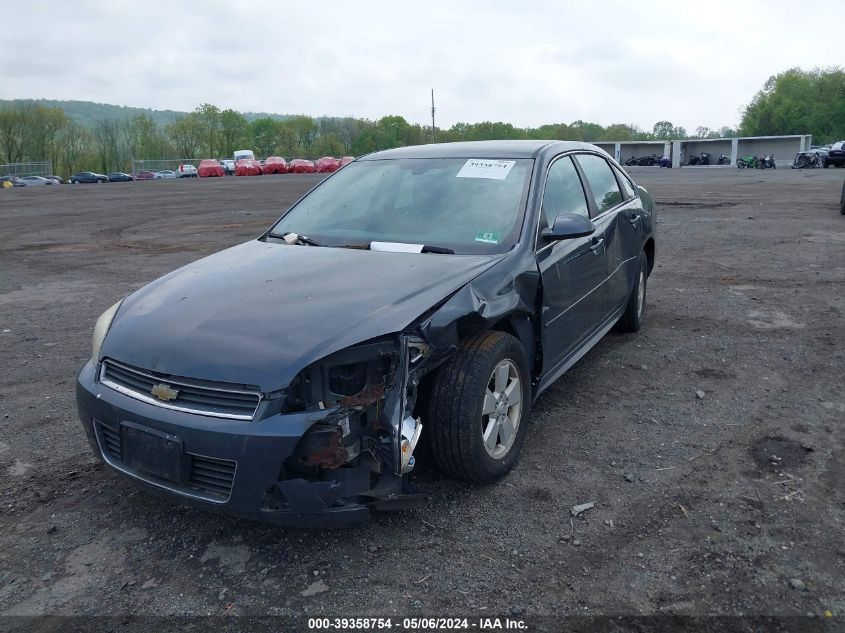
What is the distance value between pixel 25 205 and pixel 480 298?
83.2ft

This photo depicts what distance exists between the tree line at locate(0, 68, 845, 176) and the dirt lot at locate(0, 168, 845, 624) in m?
93.9

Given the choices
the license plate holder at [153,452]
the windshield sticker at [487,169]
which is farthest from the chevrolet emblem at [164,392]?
the windshield sticker at [487,169]

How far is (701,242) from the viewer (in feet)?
37.1

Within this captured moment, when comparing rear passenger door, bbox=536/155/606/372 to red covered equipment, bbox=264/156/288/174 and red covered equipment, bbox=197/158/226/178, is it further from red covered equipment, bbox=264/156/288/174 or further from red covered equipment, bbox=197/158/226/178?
red covered equipment, bbox=264/156/288/174

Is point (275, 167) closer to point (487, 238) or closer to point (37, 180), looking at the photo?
point (37, 180)

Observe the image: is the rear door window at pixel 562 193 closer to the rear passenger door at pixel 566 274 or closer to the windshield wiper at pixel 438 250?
the rear passenger door at pixel 566 274

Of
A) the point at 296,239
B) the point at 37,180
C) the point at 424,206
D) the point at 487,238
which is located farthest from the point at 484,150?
the point at 37,180

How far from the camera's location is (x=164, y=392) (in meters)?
2.76

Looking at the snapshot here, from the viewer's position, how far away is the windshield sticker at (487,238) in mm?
3703

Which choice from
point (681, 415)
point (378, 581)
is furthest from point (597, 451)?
point (378, 581)

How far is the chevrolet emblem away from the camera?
274 centimetres

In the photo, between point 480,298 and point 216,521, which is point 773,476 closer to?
point 480,298

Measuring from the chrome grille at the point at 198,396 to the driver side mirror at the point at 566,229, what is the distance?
189 centimetres

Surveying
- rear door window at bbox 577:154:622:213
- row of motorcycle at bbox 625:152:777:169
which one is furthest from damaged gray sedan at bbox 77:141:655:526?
row of motorcycle at bbox 625:152:777:169
